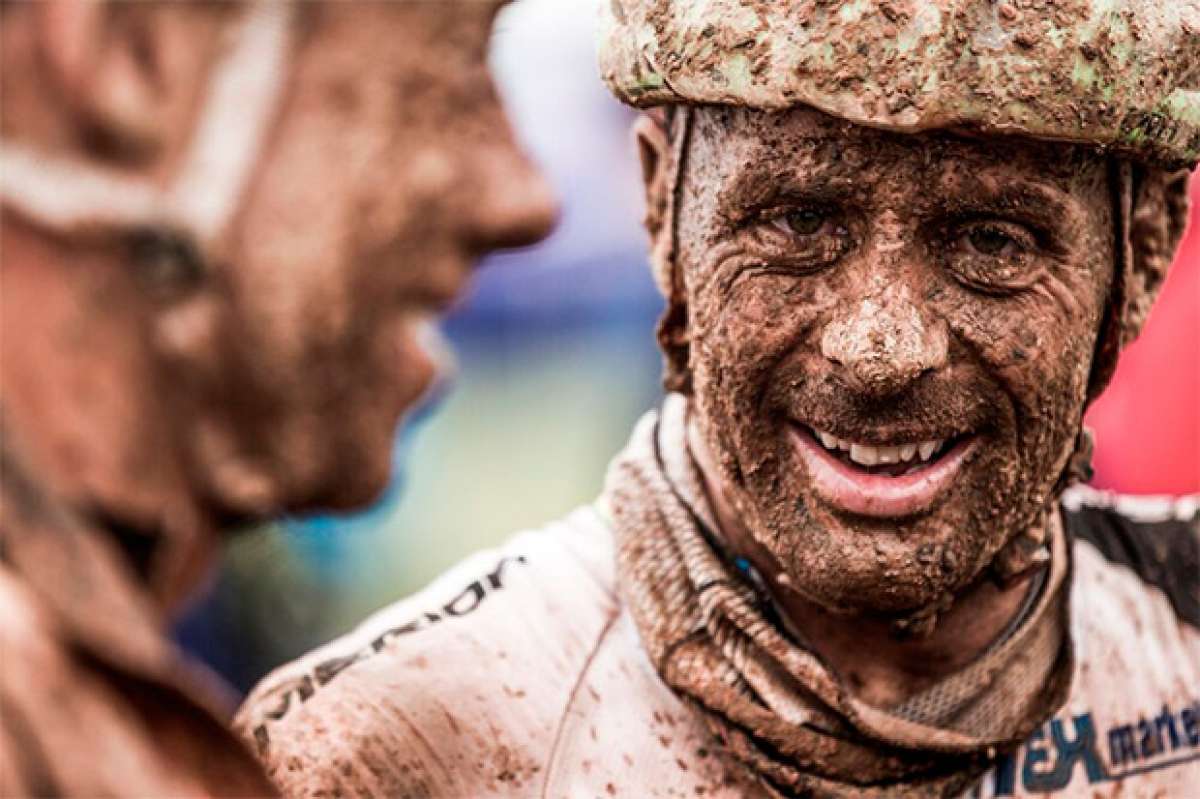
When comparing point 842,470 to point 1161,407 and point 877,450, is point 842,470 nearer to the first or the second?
point 877,450

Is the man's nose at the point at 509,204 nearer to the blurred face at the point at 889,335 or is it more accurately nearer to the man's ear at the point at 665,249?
the blurred face at the point at 889,335

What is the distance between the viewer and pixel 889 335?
274 cm

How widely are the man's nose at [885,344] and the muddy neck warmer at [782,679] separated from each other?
457 mm

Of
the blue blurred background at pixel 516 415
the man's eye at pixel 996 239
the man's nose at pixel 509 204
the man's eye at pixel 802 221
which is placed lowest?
the blue blurred background at pixel 516 415

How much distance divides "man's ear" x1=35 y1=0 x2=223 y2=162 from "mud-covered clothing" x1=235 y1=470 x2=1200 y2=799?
1303 millimetres

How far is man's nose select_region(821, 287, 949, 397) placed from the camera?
2.74 meters

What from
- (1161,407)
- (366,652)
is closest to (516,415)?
(1161,407)

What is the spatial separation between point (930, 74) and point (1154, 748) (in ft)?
4.13

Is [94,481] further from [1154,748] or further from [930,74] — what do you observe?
[1154,748]

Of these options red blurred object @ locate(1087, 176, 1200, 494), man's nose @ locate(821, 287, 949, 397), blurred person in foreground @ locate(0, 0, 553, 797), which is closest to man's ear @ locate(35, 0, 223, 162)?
blurred person in foreground @ locate(0, 0, 553, 797)

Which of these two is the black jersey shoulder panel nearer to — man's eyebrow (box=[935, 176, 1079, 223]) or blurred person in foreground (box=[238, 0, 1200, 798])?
blurred person in foreground (box=[238, 0, 1200, 798])

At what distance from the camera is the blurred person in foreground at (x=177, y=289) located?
6.22 ft

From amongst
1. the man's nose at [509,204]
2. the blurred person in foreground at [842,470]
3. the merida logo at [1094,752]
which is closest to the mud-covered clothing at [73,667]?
the man's nose at [509,204]

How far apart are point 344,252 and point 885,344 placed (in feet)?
3.14
